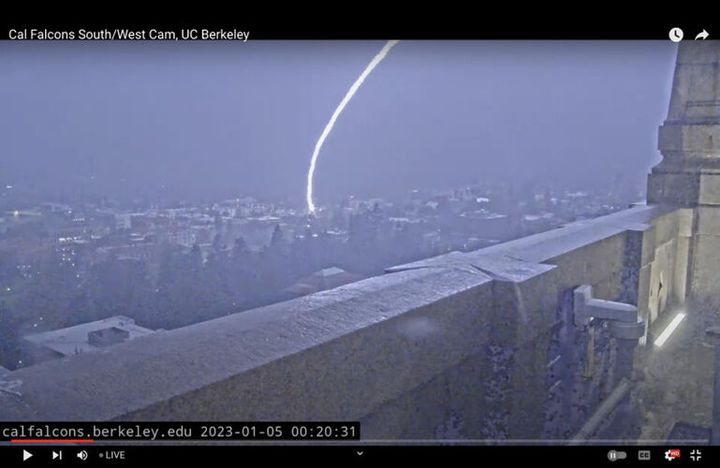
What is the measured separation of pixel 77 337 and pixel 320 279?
2559 millimetres

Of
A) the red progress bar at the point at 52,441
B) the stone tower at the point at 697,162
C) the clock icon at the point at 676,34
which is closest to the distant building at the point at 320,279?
the clock icon at the point at 676,34

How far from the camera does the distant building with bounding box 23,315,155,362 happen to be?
4.24 metres

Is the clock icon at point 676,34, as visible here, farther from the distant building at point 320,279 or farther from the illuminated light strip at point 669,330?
the illuminated light strip at point 669,330

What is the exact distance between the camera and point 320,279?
648 centimetres

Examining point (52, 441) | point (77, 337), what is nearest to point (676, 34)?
point (52, 441)

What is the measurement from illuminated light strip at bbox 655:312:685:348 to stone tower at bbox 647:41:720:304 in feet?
1.35

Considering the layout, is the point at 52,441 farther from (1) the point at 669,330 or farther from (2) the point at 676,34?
(1) the point at 669,330

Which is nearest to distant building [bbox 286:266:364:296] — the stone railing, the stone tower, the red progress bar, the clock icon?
the stone railing

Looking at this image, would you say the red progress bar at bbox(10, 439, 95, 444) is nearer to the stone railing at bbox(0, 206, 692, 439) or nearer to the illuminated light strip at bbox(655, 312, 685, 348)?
the stone railing at bbox(0, 206, 692, 439)

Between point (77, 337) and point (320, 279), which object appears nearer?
point (77, 337)

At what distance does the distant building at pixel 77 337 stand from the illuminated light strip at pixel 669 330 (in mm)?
4742
